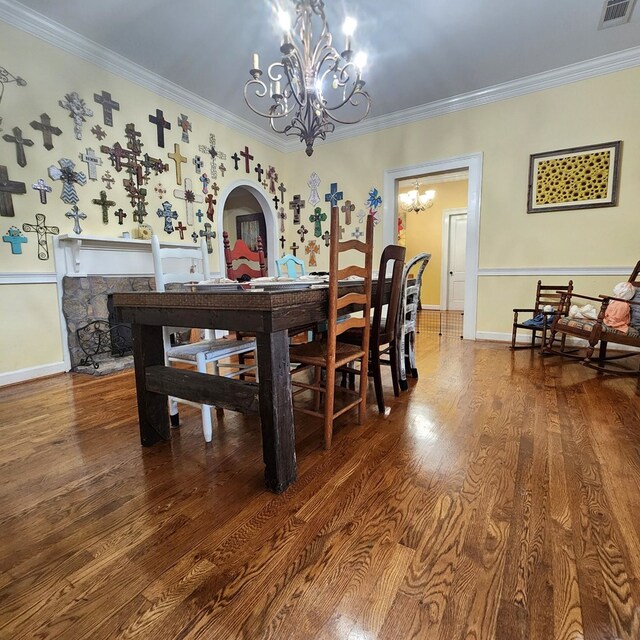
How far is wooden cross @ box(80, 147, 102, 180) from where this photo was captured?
2977 millimetres

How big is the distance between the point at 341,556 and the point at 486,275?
374 centimetres

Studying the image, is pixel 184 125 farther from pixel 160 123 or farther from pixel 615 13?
pixel 615 13

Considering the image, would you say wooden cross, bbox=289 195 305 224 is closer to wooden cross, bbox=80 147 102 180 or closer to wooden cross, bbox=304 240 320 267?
wooden cross, bbox=304 240 320 267

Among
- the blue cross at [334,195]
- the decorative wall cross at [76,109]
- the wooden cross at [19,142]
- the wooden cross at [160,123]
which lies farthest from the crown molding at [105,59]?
the blue cross at [334,195]

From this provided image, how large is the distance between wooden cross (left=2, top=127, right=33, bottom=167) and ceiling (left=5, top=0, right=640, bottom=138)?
88cm

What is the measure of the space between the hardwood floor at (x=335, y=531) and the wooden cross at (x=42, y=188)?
1.81 metres

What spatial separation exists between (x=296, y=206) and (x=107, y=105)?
8.70ft

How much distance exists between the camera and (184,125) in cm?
381

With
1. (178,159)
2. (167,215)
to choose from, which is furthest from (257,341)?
(178,159)

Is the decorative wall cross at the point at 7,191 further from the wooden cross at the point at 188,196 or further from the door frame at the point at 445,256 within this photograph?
the door frame at the point at 445,256

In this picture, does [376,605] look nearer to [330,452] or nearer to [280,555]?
[280,555]

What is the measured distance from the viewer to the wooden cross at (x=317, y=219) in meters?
5.03

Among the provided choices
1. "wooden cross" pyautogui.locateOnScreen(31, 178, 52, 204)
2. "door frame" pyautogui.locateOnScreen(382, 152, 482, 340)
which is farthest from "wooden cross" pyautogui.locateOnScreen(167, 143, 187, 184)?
"door frame" pyautogui.locateOnScreen(382, 152, 482, 340)

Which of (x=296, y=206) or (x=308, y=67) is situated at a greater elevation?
(x=308, y=67)
